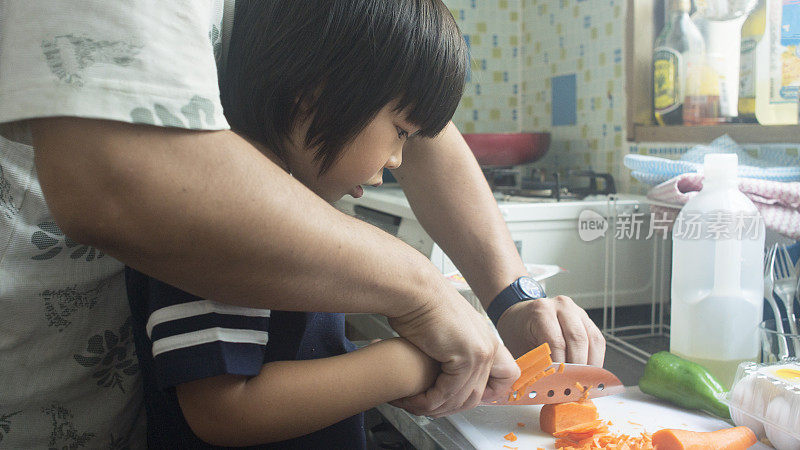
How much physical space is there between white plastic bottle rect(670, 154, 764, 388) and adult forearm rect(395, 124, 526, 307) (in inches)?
10.0

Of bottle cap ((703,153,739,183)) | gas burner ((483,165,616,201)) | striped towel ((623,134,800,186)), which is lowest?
gas burner ((483,165,616,201))

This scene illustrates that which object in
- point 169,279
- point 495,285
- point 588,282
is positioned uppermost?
point 169,279

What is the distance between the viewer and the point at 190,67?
40 cm

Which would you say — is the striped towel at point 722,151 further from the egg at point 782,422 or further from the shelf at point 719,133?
the egg at point 782,422

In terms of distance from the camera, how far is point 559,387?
0.70 metres

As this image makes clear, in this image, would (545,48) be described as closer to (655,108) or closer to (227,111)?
(655,108)

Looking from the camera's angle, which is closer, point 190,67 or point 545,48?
point 190,67

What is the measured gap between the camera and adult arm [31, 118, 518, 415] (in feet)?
1.22

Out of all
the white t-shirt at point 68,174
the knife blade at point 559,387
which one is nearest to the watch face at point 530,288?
the knife blade at point 559,387

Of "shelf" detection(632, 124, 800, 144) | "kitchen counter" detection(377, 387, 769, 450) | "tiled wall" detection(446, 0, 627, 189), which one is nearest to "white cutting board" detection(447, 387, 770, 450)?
"kitchen counter" detection(377, 387, 769, 450)

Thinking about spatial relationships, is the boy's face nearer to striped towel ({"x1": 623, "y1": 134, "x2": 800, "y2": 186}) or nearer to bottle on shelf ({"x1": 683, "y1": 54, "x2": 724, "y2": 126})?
striped towel ({"x1": 623, "y1": 134, "x2": 800, "y2": 186})

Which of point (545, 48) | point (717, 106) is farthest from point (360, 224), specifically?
point (545, 48)

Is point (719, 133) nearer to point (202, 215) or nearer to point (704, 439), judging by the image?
point (704, 439)

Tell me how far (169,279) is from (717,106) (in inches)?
49.1
